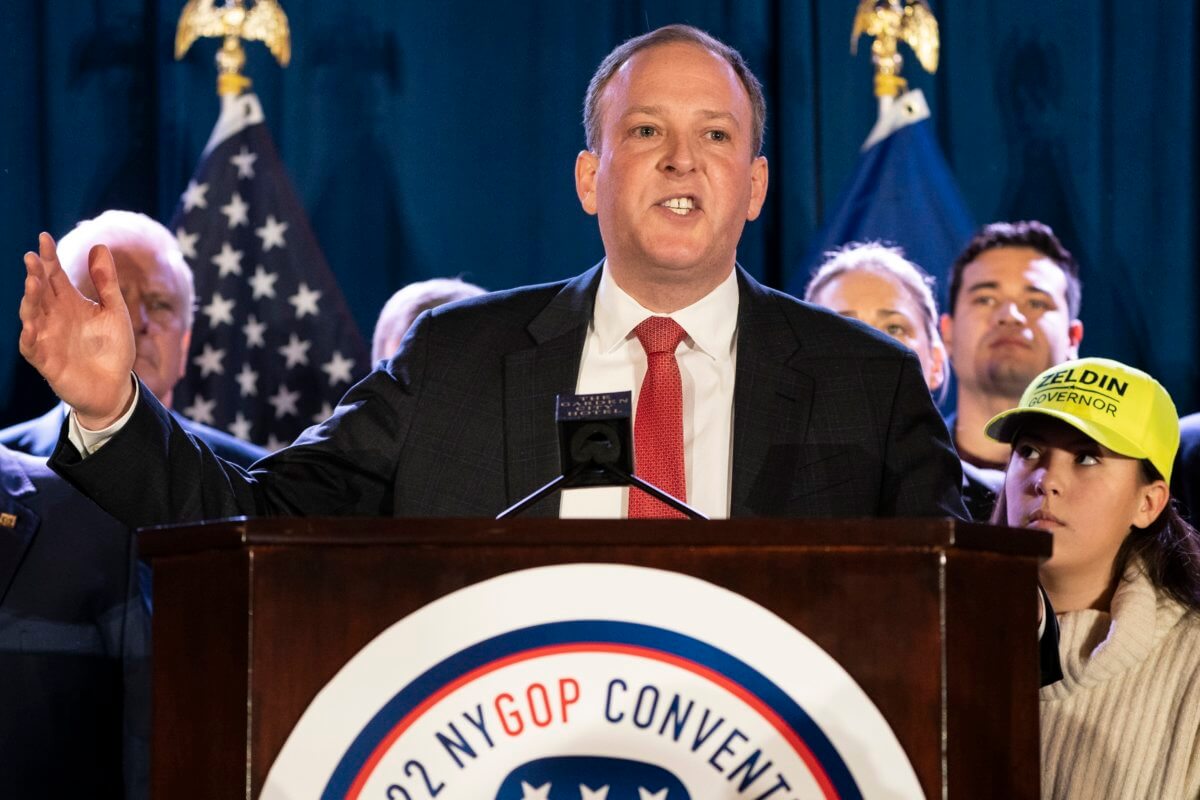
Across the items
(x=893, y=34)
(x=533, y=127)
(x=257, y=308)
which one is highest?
(x=893, y=34)

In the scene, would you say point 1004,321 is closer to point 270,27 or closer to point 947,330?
point 947,330

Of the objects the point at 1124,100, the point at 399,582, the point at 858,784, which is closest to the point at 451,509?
the point at 399,582

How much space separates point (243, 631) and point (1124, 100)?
3.12m

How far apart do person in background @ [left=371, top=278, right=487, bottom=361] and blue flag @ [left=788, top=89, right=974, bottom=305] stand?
828 millimetres

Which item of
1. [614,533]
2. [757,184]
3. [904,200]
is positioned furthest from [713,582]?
[904,200]

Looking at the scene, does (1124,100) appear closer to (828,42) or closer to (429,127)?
(828,42)

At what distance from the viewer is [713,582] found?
1.19 meters

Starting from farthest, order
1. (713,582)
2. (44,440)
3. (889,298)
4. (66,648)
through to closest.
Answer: (889,298), (44,440), (66,648), (713,582)

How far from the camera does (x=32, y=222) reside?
3.81 meters

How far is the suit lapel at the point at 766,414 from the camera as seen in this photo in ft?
5.99

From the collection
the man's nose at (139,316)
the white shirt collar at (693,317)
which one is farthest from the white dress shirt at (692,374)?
the man's nose at (139,316)

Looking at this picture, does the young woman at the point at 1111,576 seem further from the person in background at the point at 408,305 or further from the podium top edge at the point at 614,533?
the person in background at the point at 408,305

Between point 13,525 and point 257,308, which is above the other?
point 257,308

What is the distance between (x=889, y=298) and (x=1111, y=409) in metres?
1.16
